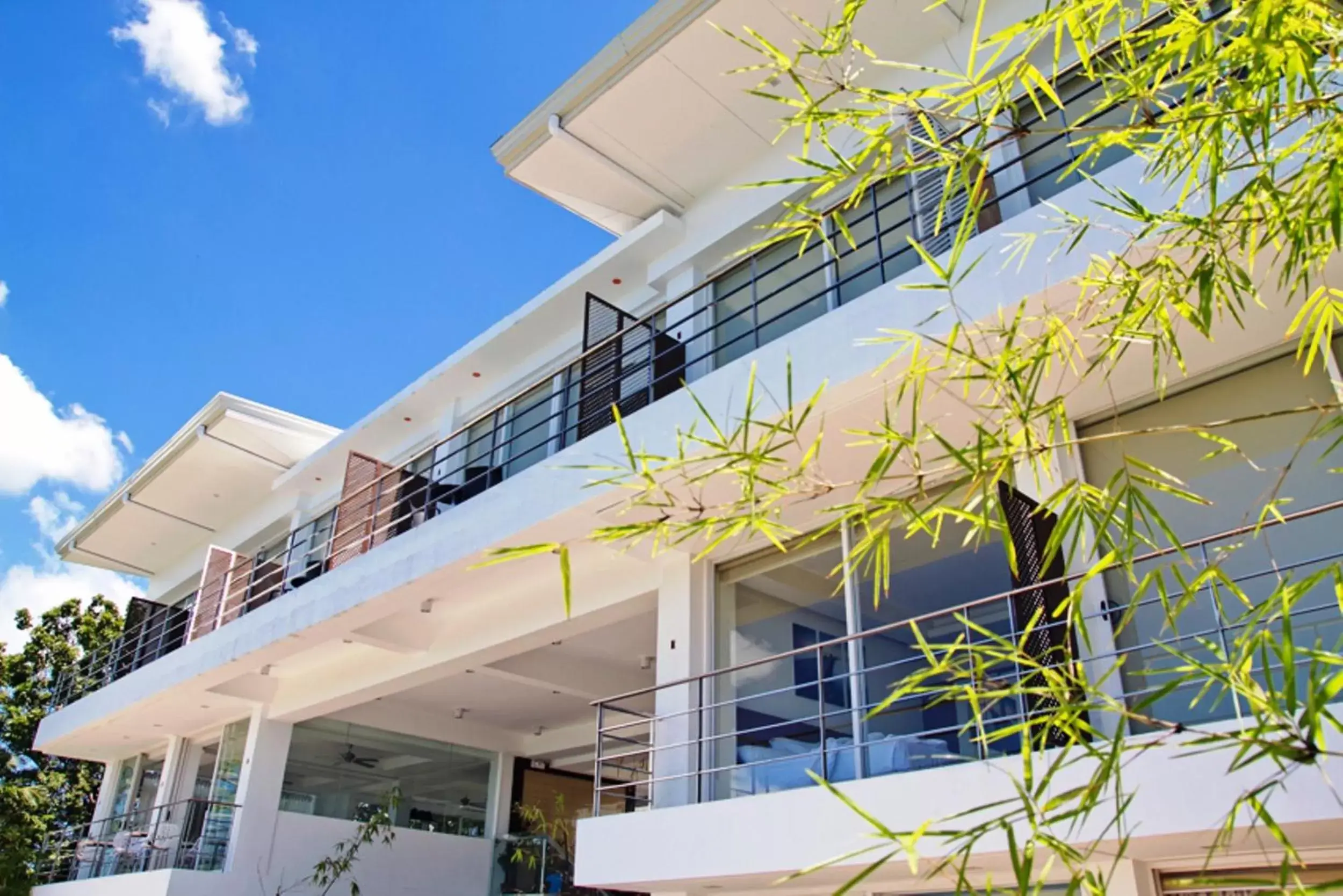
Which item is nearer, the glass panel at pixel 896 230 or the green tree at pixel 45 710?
the glass panel at pixel 896 230

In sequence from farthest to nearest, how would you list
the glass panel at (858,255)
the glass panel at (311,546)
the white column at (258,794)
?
1. the glass panel at (311,546)
2. the white column at (258,794)
3. the glass panel at (858,255)

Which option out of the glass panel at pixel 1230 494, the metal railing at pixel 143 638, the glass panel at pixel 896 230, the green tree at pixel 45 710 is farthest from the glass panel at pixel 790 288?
the green tree at pixel 45 710

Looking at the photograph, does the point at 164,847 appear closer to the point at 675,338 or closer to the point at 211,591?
the point at 211,591

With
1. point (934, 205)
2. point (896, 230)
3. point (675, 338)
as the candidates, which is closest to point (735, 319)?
point (675, 338)

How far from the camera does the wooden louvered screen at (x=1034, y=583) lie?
4371 millimetres

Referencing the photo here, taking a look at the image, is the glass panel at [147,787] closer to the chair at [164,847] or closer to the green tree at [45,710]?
the chair at [164,847]

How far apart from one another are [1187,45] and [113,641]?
15.4 meters

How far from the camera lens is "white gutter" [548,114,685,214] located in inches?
336

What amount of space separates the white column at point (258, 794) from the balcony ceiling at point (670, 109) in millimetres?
5971

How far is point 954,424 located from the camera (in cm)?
569

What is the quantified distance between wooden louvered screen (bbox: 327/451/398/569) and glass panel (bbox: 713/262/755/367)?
3172 mm

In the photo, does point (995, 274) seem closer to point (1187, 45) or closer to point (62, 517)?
point (1187, 45)

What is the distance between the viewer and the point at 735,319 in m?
8.14

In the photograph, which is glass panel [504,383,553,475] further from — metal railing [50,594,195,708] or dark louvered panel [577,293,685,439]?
metal railing [50,594,195,708]
